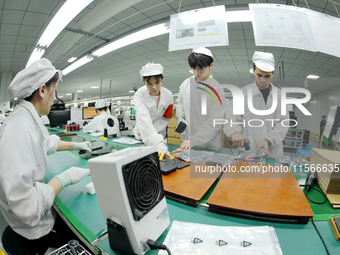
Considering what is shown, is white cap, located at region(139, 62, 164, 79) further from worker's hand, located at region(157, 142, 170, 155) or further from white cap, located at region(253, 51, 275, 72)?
white cap, located at region(253, 51, 275, 72)

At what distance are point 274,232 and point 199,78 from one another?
1.43m

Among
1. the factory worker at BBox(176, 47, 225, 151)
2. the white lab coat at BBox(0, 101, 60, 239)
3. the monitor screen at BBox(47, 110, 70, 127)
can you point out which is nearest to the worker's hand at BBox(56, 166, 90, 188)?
the white lab coat at BBox(0, 101, 60, 239)

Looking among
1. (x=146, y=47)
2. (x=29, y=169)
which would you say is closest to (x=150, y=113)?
(x=29, y=169)

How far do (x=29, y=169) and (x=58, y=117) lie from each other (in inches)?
143

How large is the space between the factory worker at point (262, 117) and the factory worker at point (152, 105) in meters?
0.73

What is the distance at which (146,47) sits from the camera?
4852 millimetres

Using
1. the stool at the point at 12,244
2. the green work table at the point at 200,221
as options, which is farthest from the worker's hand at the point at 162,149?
the stool at the point at 12,244

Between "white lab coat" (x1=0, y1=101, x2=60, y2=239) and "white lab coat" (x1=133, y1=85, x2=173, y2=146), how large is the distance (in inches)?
35.0

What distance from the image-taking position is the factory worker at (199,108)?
152cm

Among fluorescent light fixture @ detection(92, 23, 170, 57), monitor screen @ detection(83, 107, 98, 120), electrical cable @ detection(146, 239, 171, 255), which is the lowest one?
electrical cable @ detection(146, 239, 171, 255)

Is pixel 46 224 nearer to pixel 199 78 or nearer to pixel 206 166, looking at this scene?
pixel 206 166

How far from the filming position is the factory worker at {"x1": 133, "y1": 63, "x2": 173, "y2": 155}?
1586 mm

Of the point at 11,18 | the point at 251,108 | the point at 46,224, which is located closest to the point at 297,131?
the point at 251,108

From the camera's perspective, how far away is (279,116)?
1490mm
